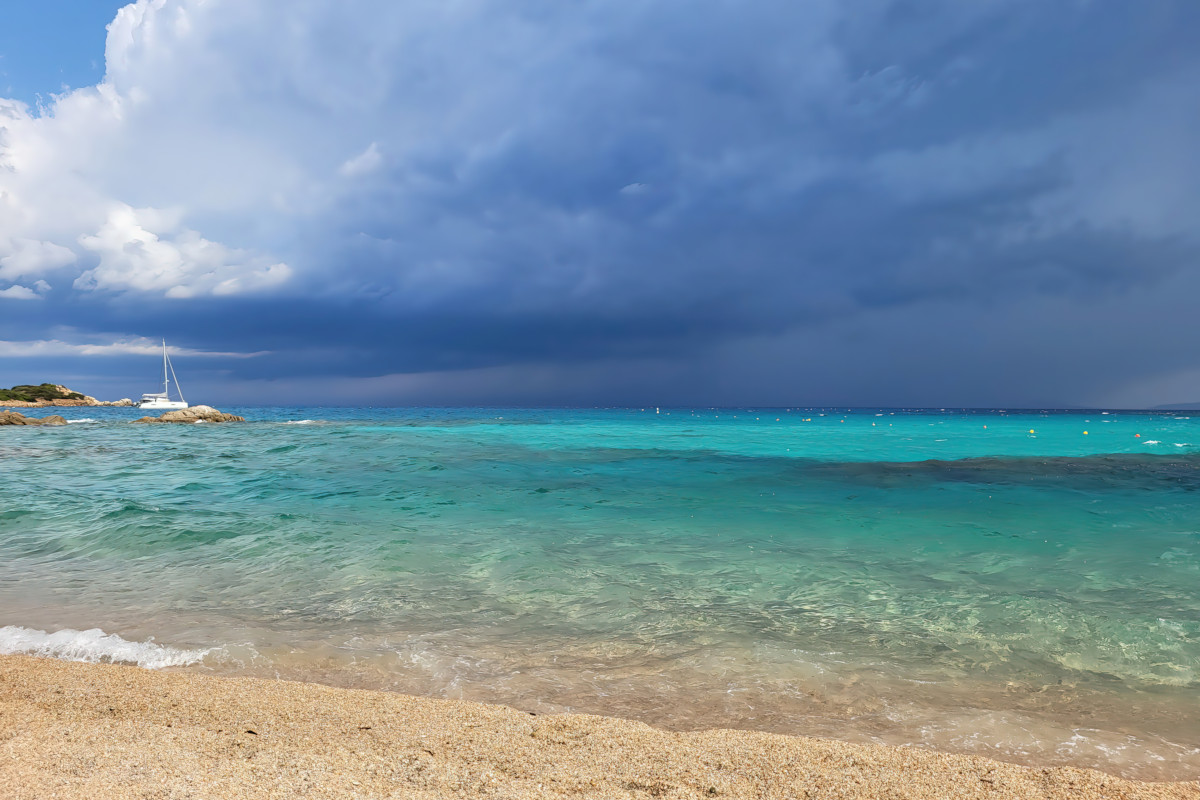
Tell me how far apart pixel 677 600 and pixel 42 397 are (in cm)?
13226

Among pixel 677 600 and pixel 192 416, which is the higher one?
pixel 192 416

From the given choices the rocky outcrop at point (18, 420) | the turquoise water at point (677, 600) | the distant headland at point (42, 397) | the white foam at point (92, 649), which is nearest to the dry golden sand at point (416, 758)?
the turquoise water at point (677, 600)

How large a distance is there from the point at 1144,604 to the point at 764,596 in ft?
15.5

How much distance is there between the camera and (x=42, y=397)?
98.1m

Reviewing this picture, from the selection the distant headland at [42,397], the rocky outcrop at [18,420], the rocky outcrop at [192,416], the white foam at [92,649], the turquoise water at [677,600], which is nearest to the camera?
the turquoise water at [677,600]

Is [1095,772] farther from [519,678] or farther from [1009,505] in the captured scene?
[1009,505]

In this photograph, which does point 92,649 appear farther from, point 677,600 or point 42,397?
point 42,397

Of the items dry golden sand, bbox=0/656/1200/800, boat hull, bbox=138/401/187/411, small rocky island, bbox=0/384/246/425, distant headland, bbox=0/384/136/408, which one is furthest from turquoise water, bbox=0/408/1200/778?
distant headland, bbox=0/384/136/408

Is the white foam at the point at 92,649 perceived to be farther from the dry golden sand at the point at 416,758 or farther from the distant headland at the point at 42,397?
the distant headland at the point at 42,397

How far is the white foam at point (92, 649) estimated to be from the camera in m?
5.25

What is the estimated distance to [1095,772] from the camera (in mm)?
3582

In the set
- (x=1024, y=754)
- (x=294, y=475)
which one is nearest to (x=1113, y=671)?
(x=1024, y=754)

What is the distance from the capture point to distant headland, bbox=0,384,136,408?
86.0 meters

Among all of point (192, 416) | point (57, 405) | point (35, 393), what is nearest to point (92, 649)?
point (192, 416)
